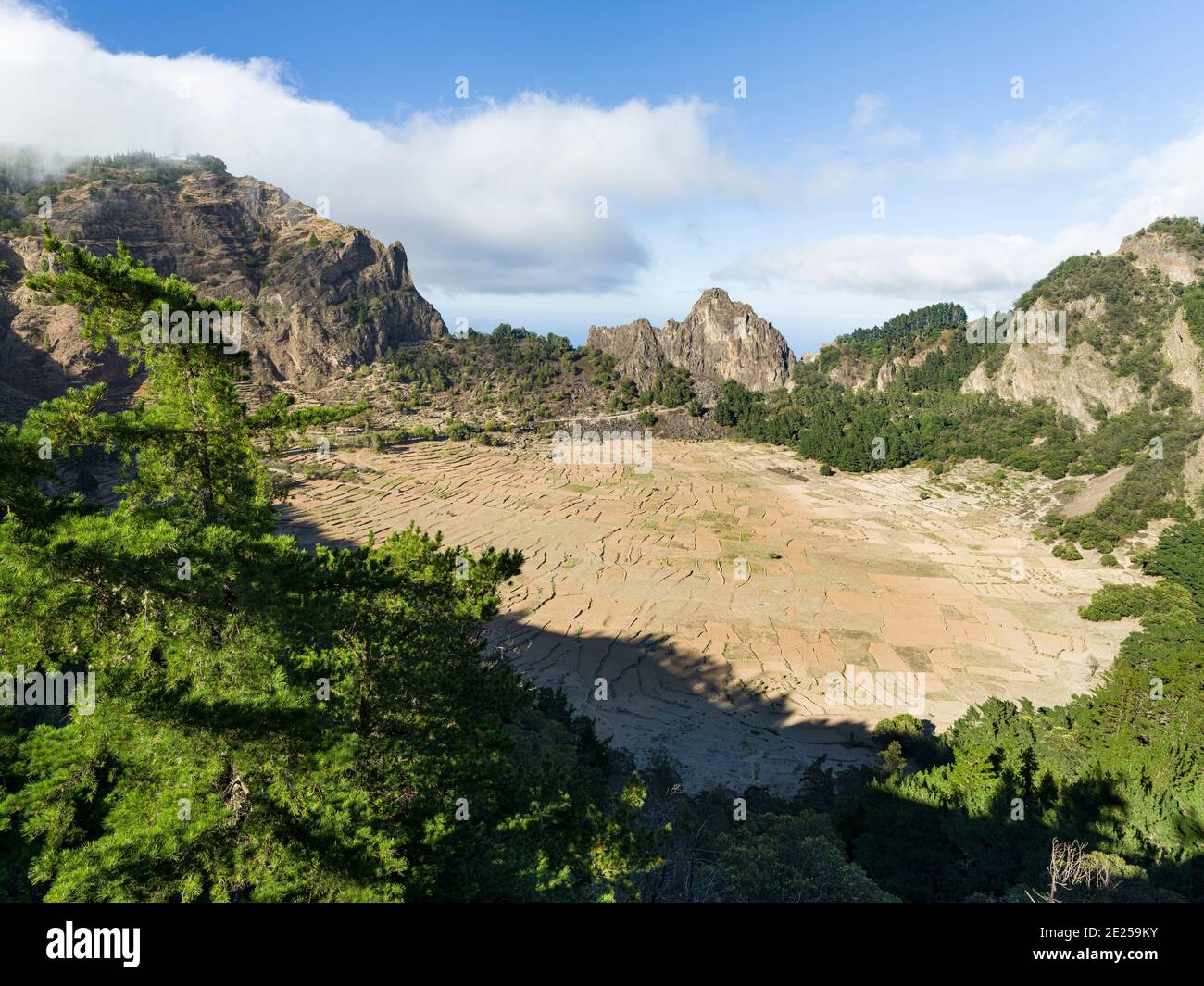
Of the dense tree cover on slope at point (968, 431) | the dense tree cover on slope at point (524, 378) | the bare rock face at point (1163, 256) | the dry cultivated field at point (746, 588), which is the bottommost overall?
the dry cultivated field at point (746, 588)

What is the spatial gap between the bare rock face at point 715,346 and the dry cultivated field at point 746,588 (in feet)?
140

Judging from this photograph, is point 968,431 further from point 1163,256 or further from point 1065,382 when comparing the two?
point 1163,256

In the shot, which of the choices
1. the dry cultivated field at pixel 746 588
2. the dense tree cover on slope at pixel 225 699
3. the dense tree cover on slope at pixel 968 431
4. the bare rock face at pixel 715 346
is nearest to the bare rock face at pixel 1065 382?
the dense tree cover on slope at pixel 968 431

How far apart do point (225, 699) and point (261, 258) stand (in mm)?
123694

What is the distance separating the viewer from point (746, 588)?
1607 inches

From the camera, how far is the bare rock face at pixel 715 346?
109 m

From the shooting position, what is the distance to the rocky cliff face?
8850cm

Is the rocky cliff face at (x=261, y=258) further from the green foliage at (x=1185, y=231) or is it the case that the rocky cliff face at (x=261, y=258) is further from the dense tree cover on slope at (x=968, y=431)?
the green foliage at (x=1185, y=231)

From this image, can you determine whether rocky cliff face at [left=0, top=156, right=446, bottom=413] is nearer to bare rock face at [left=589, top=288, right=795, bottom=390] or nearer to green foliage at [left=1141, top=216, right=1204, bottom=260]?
bare rock face at [left=589, top=288, right=795, bottom=390]

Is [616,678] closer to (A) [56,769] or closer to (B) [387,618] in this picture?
(B) [387,618]

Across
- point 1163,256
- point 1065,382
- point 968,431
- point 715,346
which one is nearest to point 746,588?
point 968,431

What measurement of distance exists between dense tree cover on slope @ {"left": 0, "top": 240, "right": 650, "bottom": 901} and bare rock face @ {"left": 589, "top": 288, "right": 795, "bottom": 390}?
3964 inches
